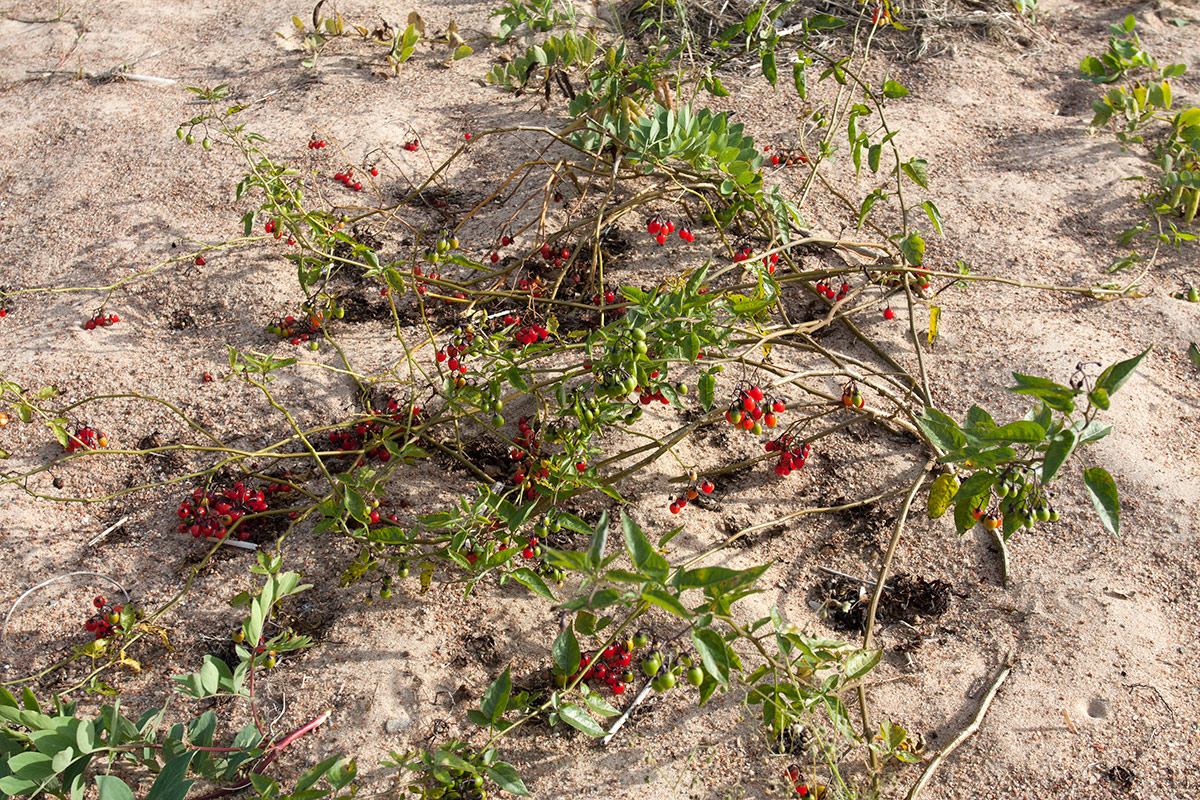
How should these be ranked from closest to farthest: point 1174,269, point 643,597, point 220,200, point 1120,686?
point 643,597
point 1120,686
point 1174,269
point 220,200

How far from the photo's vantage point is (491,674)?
2.01 metres

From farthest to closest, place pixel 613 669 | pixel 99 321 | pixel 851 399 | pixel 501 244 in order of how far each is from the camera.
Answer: pixel 501 244 < pixel 99 321 < pixel 851 399 < pixel 613 669

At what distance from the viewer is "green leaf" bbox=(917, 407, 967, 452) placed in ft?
5.64

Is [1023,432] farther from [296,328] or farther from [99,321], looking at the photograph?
[99,321]

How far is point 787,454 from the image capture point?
2.33m

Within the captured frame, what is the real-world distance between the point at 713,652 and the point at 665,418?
1.16m

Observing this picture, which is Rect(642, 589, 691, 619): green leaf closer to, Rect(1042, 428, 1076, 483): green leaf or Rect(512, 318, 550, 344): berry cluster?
Rect(1042, 428, 1076, 483): green leaf

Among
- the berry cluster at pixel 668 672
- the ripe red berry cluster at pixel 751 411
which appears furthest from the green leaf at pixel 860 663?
the ripe red berry cluster at pixel 751 411

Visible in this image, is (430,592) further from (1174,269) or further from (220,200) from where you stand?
(1174,269)

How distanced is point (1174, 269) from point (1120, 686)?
5.83 ft

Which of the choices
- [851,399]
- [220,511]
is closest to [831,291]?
[851,399]

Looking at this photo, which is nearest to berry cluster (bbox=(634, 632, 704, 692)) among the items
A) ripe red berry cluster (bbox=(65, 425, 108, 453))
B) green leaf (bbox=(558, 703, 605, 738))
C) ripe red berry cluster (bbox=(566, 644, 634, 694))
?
green leaf (bbox=(558, 703, 605, 738))

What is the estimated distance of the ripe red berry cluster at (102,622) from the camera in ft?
6.67

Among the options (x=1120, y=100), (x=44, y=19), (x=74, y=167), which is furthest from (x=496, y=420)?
A: (x=44, y=19)
